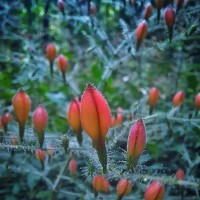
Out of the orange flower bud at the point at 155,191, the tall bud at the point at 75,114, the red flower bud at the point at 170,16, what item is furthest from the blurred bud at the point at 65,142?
the red flower bud at the point at 170,16

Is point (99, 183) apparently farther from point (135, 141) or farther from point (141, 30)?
point (141, 30)

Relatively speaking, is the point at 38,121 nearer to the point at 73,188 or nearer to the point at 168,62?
the point at 73,188

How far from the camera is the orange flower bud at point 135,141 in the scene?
37.1 inches

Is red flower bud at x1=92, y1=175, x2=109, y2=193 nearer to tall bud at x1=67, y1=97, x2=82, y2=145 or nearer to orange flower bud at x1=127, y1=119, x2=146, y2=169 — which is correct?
tall bud at x1=67, y1=97, x2=82, y2=145

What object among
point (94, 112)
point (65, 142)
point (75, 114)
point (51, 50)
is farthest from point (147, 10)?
point (94, 112)

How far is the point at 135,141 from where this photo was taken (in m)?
0.95

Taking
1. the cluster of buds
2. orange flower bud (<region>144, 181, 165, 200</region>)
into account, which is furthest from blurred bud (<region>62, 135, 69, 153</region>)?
orange flower bud (<region>144, 181, 165, 200</region>)

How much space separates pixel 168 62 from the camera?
10.3ft

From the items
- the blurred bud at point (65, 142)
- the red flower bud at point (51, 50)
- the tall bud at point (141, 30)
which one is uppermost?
the tall bud at point (141, 30)

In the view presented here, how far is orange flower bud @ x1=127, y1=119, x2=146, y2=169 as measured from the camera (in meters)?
0.94

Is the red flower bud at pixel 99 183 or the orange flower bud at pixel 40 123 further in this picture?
the red flower bud at pixel 99 183

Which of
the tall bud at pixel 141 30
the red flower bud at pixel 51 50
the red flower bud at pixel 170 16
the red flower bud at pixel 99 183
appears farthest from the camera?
the red flower bud at pixel 51 50

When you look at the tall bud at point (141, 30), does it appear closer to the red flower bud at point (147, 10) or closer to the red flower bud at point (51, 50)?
the red flower bud at point (147, 10)

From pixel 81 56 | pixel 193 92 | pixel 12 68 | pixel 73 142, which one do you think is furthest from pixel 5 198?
pixel 81 56
